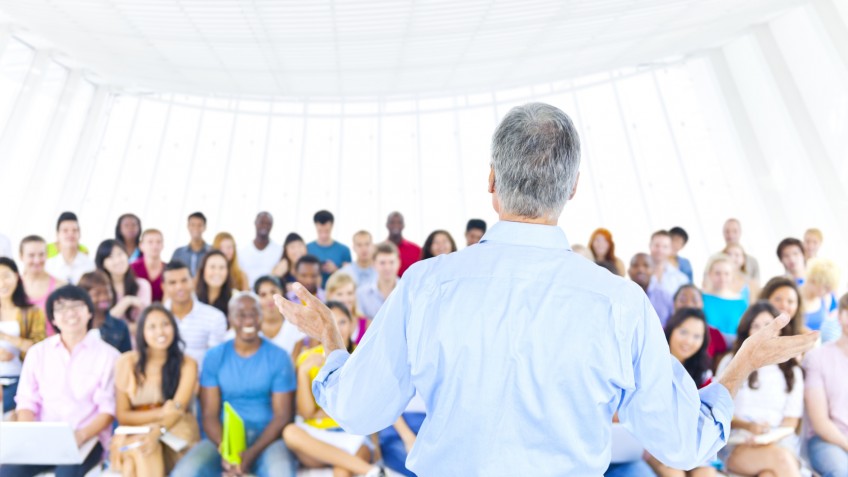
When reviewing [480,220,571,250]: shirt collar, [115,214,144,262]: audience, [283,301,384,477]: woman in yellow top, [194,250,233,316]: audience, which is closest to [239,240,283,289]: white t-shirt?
[115,214,144,262]: audience

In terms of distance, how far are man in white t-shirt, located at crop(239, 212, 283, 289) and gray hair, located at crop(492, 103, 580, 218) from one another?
674 centimetres

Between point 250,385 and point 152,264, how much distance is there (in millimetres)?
2370

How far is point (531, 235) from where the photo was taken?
169 cm

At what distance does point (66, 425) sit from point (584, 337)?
3.60 metres

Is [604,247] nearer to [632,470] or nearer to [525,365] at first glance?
[632,470]

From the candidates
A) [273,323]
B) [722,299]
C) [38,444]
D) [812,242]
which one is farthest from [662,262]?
[38,444]

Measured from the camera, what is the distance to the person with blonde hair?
6418 mm

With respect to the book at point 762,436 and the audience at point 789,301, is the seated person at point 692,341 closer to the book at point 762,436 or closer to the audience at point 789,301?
the book at point 762,436

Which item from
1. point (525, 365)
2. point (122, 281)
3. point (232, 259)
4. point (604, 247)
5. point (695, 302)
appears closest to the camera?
point (525, 365)

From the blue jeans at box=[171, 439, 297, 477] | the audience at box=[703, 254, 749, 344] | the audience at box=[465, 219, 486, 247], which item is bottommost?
the blue jeans at box=[171, 439, 297, 477]

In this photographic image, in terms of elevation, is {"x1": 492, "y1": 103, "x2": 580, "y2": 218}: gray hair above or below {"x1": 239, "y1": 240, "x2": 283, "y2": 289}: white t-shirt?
below

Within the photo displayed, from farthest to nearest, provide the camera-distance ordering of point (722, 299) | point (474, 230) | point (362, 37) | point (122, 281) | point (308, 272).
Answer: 1. point (362, 37)
2. point (474, 230)
3. point (308, 272)
4. point (722, 299)
5. point (122, 281)

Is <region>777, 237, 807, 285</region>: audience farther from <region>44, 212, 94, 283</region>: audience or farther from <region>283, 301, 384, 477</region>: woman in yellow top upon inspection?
<region>44, 212, 94, 283</region>: audience

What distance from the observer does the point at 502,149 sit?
67.6 inches
